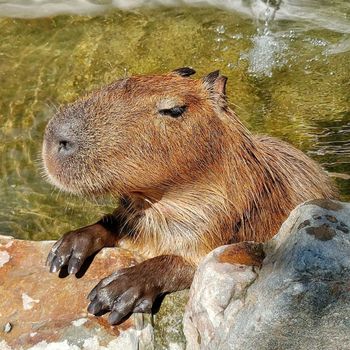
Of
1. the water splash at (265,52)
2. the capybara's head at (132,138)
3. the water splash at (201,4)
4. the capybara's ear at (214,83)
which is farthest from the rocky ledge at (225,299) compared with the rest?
the water splash at (201,4)

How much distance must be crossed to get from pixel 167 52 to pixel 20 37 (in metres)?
1.37

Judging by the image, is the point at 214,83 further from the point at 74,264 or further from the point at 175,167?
the point at 74,264

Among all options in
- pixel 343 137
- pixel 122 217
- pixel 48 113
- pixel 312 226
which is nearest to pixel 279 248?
pixel 312 226

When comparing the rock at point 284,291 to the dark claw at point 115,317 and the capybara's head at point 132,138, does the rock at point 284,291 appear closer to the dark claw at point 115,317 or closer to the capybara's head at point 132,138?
the dark claw at point 115,317

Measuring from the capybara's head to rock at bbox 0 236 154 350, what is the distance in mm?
509

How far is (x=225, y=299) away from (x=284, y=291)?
32cm

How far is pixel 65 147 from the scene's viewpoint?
136 inches

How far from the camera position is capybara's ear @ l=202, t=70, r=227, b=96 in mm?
3744

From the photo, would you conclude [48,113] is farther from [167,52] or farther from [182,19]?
[182,19]

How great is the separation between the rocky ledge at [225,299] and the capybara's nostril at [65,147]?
0.71 m

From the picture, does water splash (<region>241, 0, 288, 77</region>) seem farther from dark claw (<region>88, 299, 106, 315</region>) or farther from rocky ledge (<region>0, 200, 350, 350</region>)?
dark claw (<region>88, 299, 106, 315</region>)

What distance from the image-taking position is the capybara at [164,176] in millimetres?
3508

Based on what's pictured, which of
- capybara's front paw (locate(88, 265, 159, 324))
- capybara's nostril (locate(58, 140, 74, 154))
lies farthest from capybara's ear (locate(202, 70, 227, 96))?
capybara's front paw (locate(88, 265, 159, 324))

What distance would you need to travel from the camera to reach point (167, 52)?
6691mm
